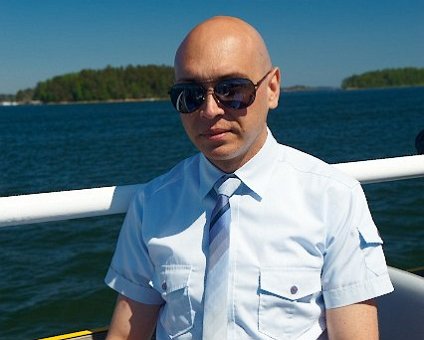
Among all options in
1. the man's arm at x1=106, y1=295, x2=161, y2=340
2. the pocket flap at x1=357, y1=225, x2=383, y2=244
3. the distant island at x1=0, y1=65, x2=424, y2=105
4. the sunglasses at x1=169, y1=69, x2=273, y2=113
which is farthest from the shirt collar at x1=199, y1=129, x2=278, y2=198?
the distant island at x1=0, y1=65, x2=424, y2=105

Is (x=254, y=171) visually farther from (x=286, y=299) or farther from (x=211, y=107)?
(x=286, y=299)

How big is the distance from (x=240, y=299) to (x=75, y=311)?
7184 mm

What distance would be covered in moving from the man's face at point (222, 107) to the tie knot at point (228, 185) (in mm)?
57

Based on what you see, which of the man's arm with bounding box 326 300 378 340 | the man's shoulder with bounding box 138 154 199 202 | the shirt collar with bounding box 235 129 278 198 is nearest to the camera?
the man's arm with bounding box 326 300 378 340

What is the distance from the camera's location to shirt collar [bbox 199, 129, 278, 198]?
174cm

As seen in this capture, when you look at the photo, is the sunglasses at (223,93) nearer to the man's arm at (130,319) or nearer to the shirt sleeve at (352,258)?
the shirt sleeve at (352,258)

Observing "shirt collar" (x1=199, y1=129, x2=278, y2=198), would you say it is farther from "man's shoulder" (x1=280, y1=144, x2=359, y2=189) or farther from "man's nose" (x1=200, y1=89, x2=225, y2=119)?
"man's nose" (x1=200, y1=89, x2=225, y2=119)

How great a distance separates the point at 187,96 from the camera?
1.70 metres

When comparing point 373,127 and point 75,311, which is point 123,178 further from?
point 373,127

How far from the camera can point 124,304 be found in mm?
1851

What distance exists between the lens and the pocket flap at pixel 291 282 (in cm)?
167

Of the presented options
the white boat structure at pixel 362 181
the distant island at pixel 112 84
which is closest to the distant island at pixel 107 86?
the distant island at pixel 112 84

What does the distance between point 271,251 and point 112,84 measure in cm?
13903

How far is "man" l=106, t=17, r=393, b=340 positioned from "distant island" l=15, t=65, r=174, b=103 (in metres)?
129
